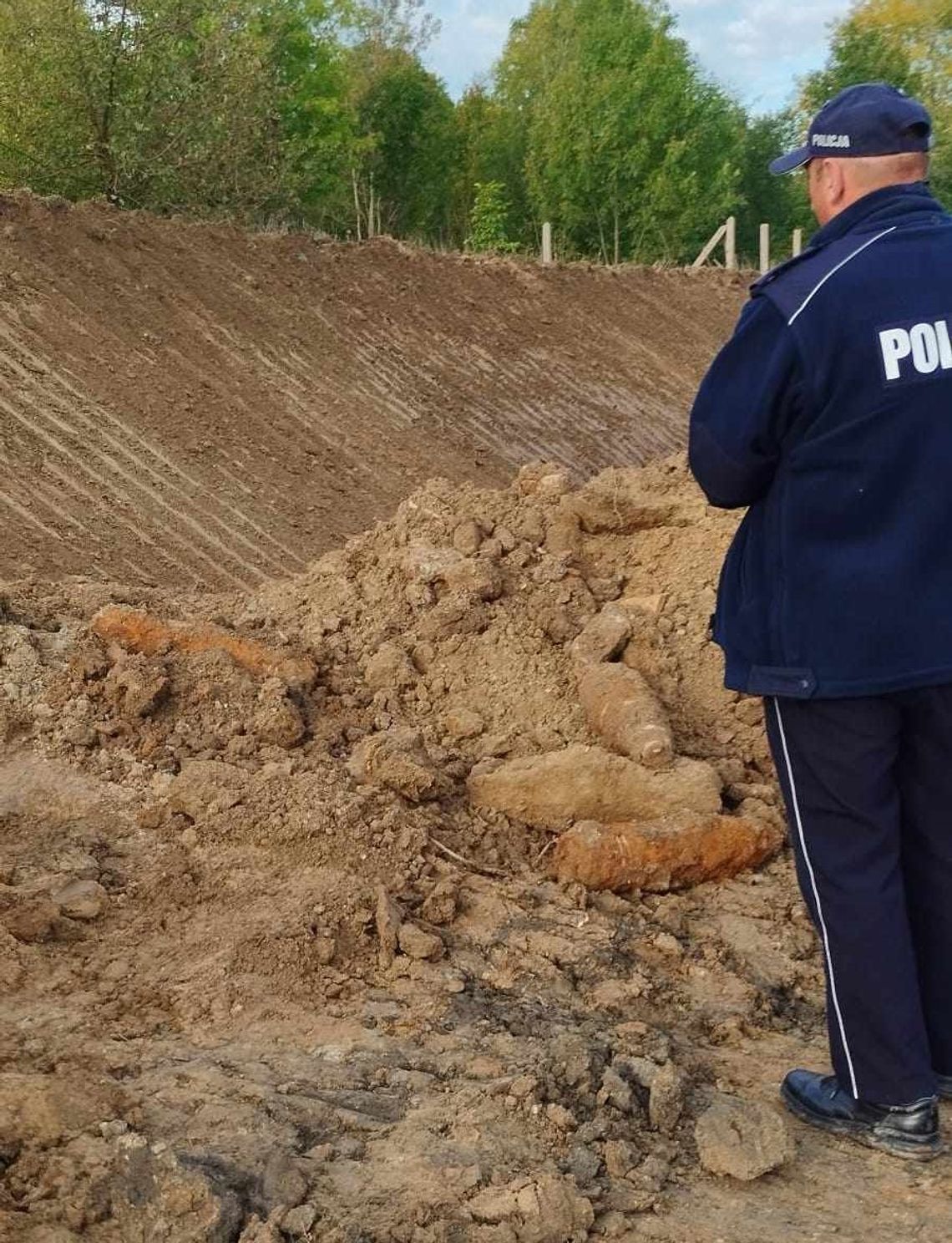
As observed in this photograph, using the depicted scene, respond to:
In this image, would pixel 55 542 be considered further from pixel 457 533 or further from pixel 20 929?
pixel 20 929

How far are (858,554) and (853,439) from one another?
0.24m

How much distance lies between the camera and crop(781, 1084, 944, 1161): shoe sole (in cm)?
277

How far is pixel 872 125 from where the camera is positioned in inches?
104

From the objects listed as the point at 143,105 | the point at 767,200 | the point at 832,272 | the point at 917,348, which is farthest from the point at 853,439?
the point at 767,200

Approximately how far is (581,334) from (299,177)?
575 centimetres

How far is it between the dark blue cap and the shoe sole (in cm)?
207

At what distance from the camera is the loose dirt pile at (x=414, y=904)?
252cm

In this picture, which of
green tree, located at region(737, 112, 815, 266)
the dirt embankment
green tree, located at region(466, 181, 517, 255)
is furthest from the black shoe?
green tree, located at region(737, 112, 815, 266)

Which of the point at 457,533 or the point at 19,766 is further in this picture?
the point at 457,533

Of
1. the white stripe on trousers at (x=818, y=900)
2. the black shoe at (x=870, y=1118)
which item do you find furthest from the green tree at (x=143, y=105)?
the black shoe at (x=870, y=1118)

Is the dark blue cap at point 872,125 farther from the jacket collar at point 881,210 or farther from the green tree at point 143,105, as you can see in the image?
the green tree at point 143,105

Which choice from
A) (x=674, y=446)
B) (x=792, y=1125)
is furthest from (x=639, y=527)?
(x=674, y=446)

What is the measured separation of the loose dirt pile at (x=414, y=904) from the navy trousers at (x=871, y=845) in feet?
0.84

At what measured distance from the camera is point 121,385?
11.7 m
